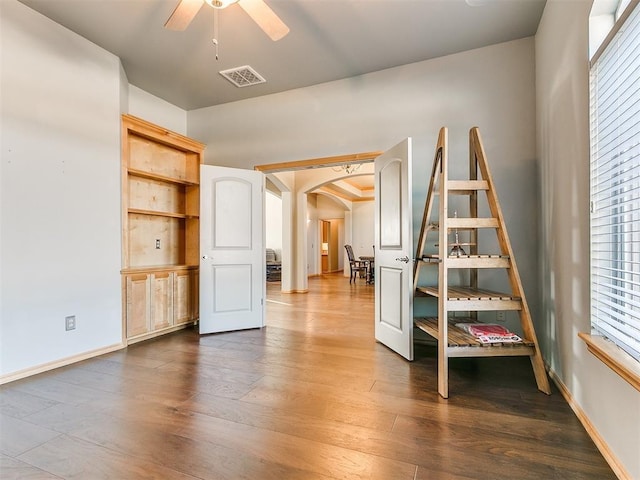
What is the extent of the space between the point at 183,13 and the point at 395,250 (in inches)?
96.9

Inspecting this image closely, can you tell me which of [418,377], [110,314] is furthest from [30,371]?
[418,377]

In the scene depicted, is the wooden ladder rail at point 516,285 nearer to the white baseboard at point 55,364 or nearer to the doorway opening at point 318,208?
the doorway opening at point 318,208

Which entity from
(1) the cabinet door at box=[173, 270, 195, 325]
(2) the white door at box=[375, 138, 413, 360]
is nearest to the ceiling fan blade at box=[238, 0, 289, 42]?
(2) the white door at box=[375, 138, 413, 360]

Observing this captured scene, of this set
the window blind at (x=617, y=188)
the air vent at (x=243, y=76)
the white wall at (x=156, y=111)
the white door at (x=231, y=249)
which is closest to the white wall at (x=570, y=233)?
the window blind at (x=617, y=188)

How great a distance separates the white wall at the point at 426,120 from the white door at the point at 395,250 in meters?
0.31

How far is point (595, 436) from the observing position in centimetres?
167

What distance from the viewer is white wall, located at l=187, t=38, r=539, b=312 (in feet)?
9.95

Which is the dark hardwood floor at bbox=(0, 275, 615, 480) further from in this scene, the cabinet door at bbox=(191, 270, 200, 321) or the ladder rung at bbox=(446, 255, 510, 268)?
the cabinet door at bbox=(191, 270, 200, 321)

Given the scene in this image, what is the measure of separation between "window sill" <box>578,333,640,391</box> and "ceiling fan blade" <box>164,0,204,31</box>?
2.82 m

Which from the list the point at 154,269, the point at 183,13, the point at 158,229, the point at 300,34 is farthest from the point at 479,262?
the point at 158,229

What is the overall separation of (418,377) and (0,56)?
4003 millimetres

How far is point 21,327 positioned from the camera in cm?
260

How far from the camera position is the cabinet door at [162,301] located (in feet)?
12.2

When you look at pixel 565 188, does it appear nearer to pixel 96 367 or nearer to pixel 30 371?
pixel 96 367
